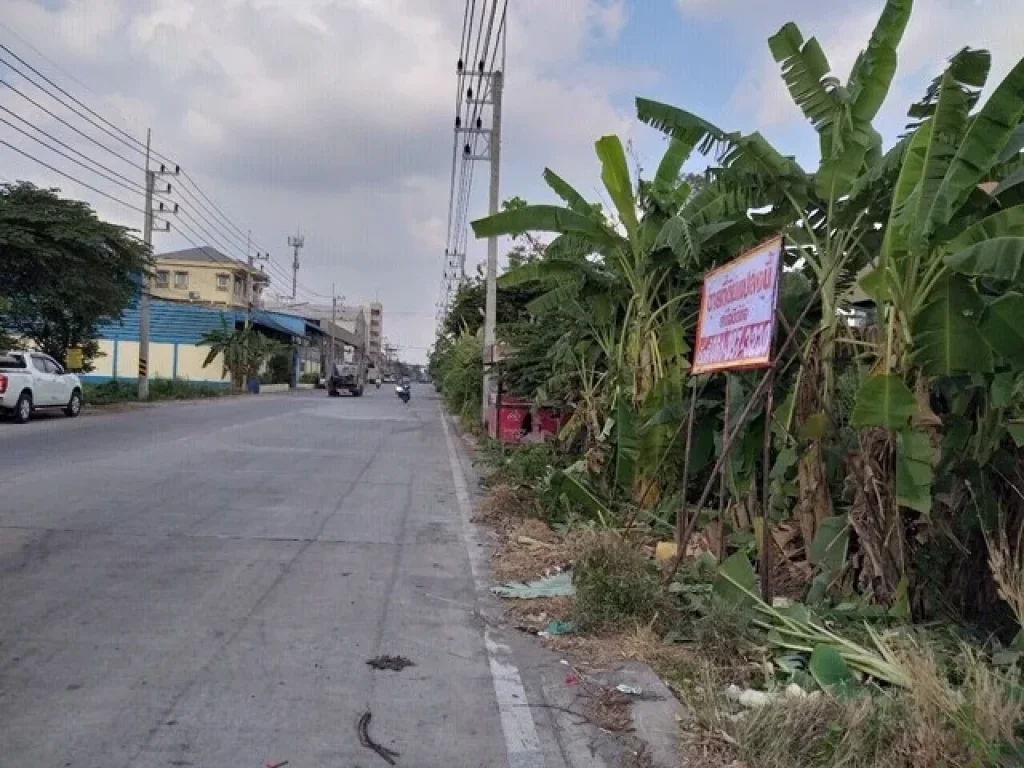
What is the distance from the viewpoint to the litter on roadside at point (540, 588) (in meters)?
7.23

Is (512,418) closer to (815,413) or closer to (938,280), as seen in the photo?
(815,413)

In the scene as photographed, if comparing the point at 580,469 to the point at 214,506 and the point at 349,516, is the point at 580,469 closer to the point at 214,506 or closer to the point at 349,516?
the point at 349,516

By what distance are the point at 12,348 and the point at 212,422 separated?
6.63 m

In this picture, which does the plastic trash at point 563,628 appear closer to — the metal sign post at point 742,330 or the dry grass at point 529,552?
the metal sign post at point 742,330

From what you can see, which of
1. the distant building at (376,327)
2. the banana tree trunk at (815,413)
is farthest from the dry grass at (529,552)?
the distant building at (376,327)

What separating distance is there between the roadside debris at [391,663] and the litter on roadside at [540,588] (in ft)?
Answer: 5.77

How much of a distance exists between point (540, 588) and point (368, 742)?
10.4ft

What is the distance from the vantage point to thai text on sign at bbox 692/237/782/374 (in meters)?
6.10

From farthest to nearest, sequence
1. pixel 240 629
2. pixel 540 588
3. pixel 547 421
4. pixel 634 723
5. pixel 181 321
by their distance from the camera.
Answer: pixel 181 321 < pixel 547 421 < pixel 540 588 < pixel 240 629 < pixel 634 723

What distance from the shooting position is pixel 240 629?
606 cm

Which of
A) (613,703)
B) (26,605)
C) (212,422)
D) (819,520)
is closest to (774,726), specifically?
(613,703)

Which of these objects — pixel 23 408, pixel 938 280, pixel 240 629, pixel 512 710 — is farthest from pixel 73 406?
pixel 938 280

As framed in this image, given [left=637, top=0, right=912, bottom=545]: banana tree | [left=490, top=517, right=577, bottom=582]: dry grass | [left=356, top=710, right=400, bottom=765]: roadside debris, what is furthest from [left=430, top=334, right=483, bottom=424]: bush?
[left=356, top=710, right=400, bottom=765]: roadside debris

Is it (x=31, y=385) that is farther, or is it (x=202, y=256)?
(x=202, y=256)
